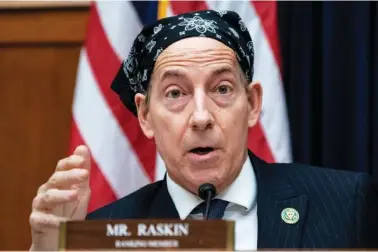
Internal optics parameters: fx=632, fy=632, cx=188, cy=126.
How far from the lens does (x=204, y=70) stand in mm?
1356

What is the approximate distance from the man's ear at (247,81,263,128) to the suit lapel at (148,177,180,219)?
25 centimetres

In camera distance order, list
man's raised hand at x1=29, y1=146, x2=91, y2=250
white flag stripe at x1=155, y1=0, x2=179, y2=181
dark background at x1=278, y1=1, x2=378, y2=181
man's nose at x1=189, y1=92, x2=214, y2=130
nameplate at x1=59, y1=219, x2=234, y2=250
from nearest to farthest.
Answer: nameplate at x1=59, y1=219, x2=234, y2=250, man's raised hand at x1=29, y1=146, x2=91, y2=250, man's nose at x1=189, y1=92, x2=214, y2=130, white flag stripe at x1=155, y1=0, x2=179, y2=181, dark background at x1=278, y1=1, x2=378, y2=181

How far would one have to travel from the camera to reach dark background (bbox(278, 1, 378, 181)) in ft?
→ 6.57

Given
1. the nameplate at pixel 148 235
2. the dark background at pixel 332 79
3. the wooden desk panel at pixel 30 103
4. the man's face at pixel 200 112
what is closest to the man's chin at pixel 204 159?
the man's face at pixel 200 112

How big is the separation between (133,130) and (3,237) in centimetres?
72

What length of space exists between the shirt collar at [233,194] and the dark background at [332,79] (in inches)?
24.9

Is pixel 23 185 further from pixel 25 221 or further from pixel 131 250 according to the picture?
pixel 131 250

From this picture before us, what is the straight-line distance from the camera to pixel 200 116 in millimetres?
1306

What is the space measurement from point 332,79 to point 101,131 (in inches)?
29.6

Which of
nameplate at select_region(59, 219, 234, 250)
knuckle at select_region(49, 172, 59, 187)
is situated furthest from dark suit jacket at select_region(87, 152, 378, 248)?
nameplate at select_region(59, 219, 234, 250)

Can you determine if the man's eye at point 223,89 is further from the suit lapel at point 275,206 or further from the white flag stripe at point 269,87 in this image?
the white flag stripe at point 269,87

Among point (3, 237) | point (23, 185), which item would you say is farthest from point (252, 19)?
point (3, 237)

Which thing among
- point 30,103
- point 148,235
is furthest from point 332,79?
point 148,235

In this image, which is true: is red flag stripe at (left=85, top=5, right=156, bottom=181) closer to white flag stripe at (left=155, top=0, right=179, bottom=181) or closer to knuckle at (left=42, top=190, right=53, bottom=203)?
white flag stripe at (left=155, top=0, right=179, bottom=181)
